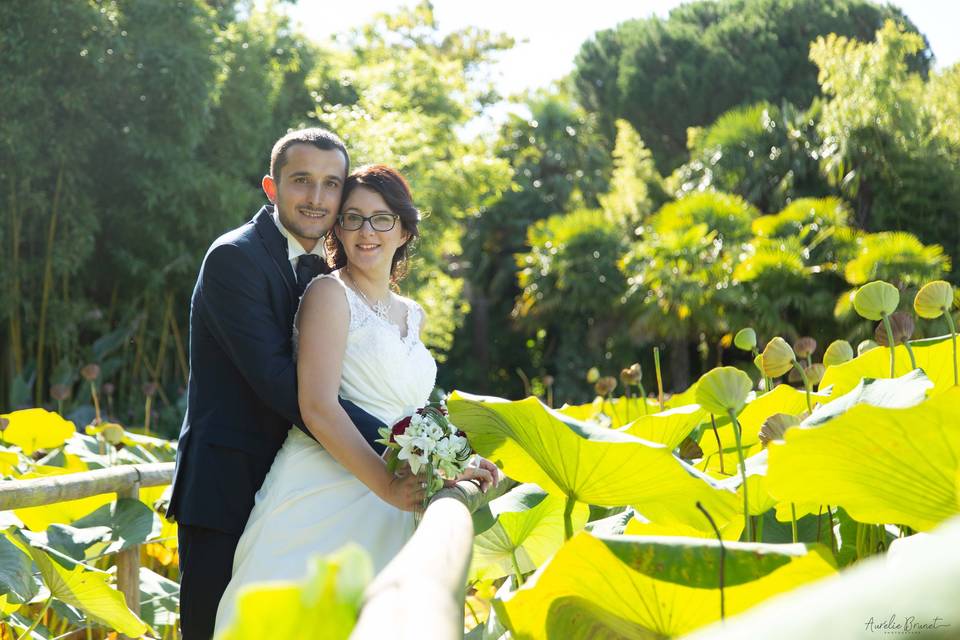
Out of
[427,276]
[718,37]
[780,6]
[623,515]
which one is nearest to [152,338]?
[427,276]

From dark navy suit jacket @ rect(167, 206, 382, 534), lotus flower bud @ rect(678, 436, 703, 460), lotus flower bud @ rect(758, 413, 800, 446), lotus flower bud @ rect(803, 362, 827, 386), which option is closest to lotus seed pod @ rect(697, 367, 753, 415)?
lotus flower bud @ rect(758, 413, 800, 446)

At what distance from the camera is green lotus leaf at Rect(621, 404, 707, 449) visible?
1.08 metres

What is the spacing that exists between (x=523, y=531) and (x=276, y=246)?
26.6 inches

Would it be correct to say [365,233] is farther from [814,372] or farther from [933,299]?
[933,299]

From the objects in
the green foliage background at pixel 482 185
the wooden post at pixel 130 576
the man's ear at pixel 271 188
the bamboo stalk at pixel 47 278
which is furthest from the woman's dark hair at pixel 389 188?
the bamboo stalk at pixel 47 278

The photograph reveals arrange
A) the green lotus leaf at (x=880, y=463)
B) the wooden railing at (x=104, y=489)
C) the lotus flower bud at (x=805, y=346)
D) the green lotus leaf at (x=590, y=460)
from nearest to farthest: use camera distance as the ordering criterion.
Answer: the green lotus leaf at (x=880, y=463), the green lotus leaf at (x=590, y=460), the lotus flower bud at (x=805, y=346), the wooden railing at (x=104, y=489)

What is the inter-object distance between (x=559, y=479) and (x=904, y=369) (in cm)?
49

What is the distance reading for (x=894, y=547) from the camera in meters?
0.72

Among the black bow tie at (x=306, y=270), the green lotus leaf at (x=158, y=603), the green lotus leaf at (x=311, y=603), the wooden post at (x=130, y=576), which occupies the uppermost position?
the black bow tie at (x=306, y=270)

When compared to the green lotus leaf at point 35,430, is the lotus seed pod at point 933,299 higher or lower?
higher

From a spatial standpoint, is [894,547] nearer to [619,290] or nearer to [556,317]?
[619,290]

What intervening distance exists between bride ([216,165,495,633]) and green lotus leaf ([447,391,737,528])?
37cm

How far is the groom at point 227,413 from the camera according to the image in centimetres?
151

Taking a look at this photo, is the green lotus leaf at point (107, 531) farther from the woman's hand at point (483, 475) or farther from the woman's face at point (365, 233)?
the woman's hand at point (483, 475)
